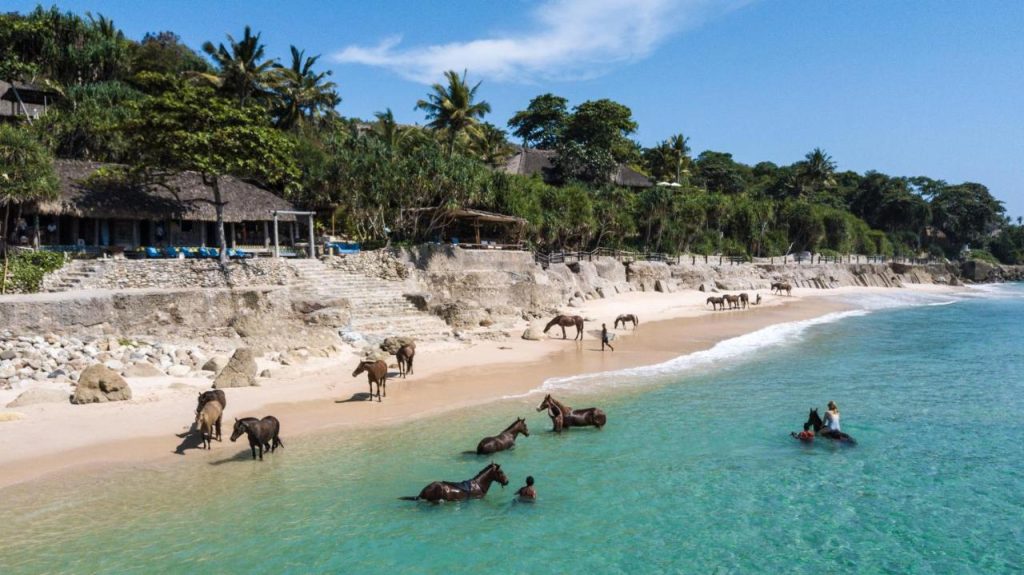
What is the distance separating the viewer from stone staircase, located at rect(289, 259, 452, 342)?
2494 centimetres

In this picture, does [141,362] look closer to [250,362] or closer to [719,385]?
[250,362]

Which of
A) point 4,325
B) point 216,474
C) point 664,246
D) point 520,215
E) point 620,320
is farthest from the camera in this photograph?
point 664,246

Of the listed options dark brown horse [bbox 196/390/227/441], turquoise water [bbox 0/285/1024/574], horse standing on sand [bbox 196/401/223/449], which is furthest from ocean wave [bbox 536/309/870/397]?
horse standing on sand [bbox 196/401/223/449]

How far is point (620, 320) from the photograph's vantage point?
101 feet

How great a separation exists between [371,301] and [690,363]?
43.8 ft

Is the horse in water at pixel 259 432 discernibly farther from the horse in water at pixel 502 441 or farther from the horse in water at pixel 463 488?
the horse in water at pixel 502 441

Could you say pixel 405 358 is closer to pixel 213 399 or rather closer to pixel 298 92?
pixel 213 399

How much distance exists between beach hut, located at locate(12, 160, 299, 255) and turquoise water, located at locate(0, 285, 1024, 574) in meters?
19.0

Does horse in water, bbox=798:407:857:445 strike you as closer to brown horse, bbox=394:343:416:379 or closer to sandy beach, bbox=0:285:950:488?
sandy beach, bbox=0:285:950:488

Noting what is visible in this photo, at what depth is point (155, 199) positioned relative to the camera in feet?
93.6

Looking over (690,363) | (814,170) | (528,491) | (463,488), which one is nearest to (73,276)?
(463,488)

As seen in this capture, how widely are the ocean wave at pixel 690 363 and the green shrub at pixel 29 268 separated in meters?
18.5

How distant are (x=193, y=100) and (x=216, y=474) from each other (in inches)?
797

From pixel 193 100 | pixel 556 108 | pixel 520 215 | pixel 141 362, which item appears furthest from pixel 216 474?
pixel 556 108
